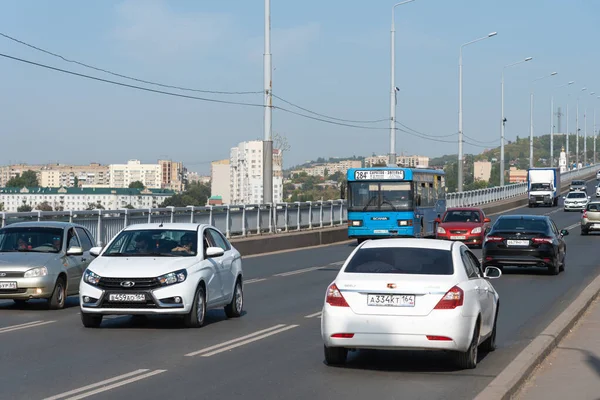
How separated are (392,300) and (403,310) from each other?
15 centimetres

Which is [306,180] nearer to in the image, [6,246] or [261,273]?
[261,273]

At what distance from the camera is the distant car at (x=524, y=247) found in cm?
2498

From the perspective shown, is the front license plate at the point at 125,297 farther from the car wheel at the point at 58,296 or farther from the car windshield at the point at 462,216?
the car windshield at the point at 462,216

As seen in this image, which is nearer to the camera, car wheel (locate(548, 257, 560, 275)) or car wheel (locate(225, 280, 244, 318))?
car wheel (locate(225, 280, 244, 318))

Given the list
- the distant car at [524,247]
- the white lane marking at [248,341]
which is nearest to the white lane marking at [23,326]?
the white lane marking at [248,341]

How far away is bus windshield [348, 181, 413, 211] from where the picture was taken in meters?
37.5

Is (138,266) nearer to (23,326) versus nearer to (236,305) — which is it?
(23,326)

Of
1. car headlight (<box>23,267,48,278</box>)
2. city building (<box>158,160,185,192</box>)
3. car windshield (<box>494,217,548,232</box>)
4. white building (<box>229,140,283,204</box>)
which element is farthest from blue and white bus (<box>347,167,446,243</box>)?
city building (<box>158,160,185,192</box>)

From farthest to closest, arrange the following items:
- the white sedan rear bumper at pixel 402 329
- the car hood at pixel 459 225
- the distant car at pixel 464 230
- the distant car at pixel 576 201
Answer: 1. the distant car at pixel 576 201
2. the car hood at pixel 459 225
3. the distant car at pixel 464 230
4. the white sedan rear bumper at pixel 402 329

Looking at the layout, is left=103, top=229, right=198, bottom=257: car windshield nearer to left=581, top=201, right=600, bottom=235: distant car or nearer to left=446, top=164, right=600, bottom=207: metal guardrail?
left=581, top=201, right=600, bottom=235: distant car

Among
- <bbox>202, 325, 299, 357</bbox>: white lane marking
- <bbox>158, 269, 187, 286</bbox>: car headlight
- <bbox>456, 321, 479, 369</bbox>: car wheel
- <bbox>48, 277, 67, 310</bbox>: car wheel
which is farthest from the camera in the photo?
<bbox>48, 277, 67, 310</bbox>: car wheel

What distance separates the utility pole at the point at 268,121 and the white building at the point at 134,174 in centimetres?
4157

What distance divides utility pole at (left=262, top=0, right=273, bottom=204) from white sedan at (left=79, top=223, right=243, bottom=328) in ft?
58.2

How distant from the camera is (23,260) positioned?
16.6 metres
